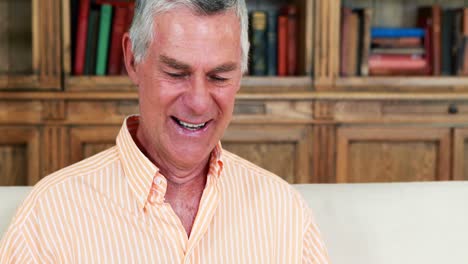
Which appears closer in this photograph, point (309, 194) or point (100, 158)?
point (100, 158)

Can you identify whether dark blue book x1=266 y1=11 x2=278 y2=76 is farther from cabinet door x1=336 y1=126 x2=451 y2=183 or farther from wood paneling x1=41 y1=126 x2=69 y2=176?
wood paneling x1=41 y1=126 x2=69 y2=176

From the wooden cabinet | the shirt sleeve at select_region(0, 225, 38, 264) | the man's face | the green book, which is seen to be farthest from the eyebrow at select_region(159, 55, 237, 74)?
the green book

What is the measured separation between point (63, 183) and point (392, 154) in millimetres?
1943

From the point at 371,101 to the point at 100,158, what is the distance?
1.76 meters

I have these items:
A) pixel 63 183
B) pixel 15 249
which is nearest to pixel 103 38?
pixel 63 183

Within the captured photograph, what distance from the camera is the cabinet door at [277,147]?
2686 millimetres

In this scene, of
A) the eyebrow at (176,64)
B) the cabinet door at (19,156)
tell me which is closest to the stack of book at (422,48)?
the cabinet door at (19,156)

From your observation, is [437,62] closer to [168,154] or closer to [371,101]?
[371,101]

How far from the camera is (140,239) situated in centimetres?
107

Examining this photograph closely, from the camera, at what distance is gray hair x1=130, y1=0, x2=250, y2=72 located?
3.44 feet

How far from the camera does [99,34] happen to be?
8.77ft

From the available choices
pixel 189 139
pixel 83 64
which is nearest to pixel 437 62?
pixel 83 64

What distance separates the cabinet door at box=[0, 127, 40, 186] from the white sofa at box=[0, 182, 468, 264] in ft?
4.56

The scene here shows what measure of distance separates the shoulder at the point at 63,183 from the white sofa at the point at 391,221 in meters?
0.20
